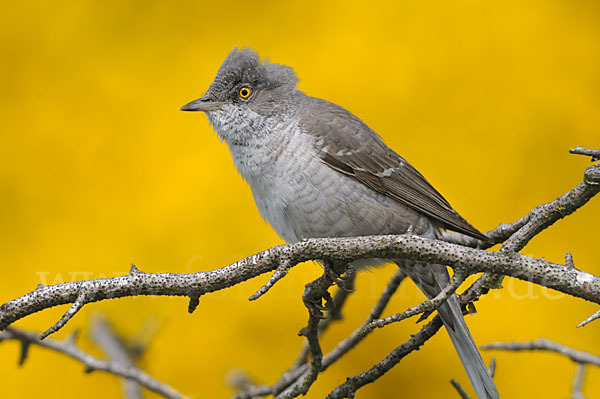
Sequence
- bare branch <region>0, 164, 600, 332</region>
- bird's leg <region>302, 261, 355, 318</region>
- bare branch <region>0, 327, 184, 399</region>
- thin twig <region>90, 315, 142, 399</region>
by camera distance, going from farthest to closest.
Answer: thin twig <region>90, 315, 142, 399</region>, bare branch <region>0, 327, 184, 399</region>, bird's leg <region>302, 261, 355, 318</region>, bare branch <region>0, 164, 600, 332</region>

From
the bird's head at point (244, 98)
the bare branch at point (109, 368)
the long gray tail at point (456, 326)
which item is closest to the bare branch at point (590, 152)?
the long gray tail at point (456, 326)

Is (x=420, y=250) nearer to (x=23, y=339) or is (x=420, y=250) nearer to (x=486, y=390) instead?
(x=486, y=390)

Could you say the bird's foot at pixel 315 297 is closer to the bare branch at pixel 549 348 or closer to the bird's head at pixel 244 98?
the bare branch at pixel 549 348

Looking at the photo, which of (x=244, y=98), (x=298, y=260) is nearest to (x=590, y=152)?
(x=298, y=260)

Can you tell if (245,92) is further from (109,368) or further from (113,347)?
(113,347)

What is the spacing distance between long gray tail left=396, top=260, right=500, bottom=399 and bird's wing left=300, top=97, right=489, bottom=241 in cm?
27

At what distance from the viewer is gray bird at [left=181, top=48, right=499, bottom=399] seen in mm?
3113

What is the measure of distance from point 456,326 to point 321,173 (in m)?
1.00

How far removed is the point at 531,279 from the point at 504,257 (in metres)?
0.11

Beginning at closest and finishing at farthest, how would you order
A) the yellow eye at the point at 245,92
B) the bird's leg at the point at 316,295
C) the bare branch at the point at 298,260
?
the bare branch at the point at 298,260, the bird's leg at the point at 316,295, the yellow eye at the point at 245,92

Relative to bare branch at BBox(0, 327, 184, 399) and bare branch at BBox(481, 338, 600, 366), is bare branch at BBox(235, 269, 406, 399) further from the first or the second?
bare branch at BBox(481, 338, 600, 366)

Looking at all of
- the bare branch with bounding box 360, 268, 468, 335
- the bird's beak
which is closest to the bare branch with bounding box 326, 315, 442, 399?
the bare branch with bounding box 360, 268, 468, 335

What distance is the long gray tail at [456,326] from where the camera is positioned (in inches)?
121

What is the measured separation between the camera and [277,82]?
366 centimetres
